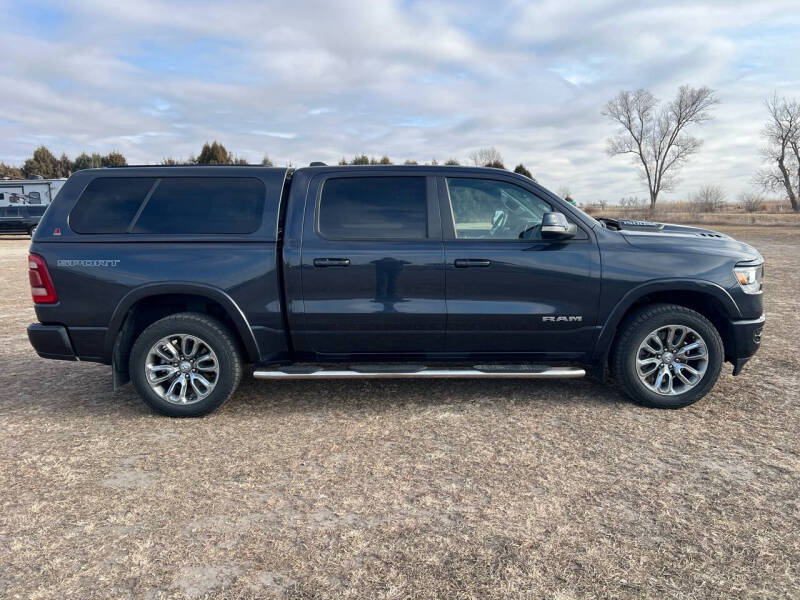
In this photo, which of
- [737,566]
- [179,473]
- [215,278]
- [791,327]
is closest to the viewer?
[737,566]

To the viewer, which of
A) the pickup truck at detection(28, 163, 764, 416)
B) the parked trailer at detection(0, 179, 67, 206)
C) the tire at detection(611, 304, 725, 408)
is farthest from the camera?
the parked trailer at detection(0, 179, 67, 206)

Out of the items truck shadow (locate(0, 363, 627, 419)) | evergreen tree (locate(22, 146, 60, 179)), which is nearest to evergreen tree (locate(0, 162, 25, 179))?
evergreen tree (locate(22, 146, 60, 179))

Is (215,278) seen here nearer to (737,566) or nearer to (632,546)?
(632,546)

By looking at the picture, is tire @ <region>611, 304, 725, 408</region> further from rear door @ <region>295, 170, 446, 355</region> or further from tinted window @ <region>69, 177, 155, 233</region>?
tinted window @ <region>69, 177, 155, 233</region>

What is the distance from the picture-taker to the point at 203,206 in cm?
418

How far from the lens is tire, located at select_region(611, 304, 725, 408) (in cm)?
417

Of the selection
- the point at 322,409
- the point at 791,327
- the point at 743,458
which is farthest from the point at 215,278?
the point at 791,327

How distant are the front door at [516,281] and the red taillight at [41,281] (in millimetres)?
2969

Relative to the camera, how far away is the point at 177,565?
2430 mm

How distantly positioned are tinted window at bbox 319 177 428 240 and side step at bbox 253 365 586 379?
102 centimetres

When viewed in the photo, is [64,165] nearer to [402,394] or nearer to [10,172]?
[10,172]

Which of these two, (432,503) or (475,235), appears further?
(475,235)

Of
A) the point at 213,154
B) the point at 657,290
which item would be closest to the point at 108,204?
the point at 657,290

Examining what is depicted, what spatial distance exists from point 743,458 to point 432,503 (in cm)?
204
